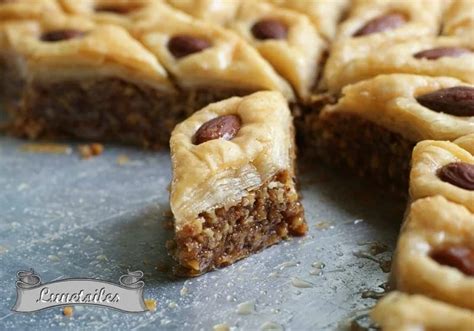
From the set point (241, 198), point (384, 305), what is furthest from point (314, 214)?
point (384, 305)

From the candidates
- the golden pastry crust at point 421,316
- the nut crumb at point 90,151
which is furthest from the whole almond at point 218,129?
the golden pastry crust at point 421,316

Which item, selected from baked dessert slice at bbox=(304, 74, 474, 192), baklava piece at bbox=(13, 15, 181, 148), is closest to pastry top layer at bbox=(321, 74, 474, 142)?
baked dessert slice at bbox=(304, 74, 474, 192)

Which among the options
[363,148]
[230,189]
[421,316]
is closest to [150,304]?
[230,189]

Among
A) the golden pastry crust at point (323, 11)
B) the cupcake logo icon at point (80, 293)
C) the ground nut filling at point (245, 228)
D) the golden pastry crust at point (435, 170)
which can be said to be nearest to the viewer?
the golden pastry crust at point (435, 170)

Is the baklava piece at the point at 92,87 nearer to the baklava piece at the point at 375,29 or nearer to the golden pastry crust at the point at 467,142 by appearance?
the baklava piece at the point at 375,29

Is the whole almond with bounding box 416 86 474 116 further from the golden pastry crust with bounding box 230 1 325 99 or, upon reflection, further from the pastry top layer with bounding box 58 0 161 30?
the pastry top layer with bounding box 58 0 161 30
